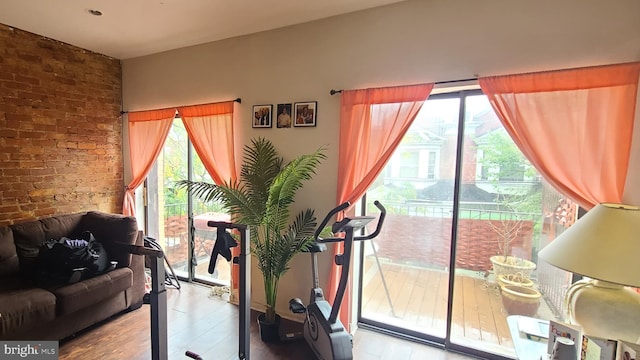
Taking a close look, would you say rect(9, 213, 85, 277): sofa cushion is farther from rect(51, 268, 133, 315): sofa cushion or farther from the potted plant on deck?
the potted plant on deck

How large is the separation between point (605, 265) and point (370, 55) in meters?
2.05

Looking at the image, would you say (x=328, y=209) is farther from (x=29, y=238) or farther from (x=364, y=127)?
(x=29, y=238)

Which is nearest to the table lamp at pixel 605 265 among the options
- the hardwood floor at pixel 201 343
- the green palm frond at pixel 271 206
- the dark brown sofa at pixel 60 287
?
the hardwood floor at pixel 201 343

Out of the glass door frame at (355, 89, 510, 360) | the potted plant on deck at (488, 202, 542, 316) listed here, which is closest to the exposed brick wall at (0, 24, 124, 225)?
the glass door frame at (355, 89, 510, 360)

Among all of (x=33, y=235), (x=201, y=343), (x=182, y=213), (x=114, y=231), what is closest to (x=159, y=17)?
(x=114, y=231)

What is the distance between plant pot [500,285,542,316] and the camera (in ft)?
7.67

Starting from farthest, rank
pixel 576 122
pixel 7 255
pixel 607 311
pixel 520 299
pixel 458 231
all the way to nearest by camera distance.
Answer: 1. pixel 7 255
2. pixel 458 231
3. pixel 520 299
4. pixel 576 122
5. pixel 607 311

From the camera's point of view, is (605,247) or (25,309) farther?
(25,309)

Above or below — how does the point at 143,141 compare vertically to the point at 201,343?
above

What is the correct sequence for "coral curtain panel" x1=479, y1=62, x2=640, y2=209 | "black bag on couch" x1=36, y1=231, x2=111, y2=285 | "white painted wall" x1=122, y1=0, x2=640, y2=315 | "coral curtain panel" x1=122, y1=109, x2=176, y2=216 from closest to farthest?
1. "coral curtain panel" x1=479, y1=62, x2=640, y2=209
2. "white painted wall" x1=122, y1=0, x2=640, y2=315
3. "black bag on couch" x1=36, y1=231, x2=111, y2=285
4. "coral curtain panel" x1=122, y1=109, x2=176, y2=216

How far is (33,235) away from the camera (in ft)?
9.18

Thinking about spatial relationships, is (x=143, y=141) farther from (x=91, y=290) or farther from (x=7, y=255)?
(x=91, y=290)

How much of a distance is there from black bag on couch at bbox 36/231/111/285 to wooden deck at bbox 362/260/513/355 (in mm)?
2447

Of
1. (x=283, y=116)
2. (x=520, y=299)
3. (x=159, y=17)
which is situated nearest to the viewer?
(x=520, y=299)
